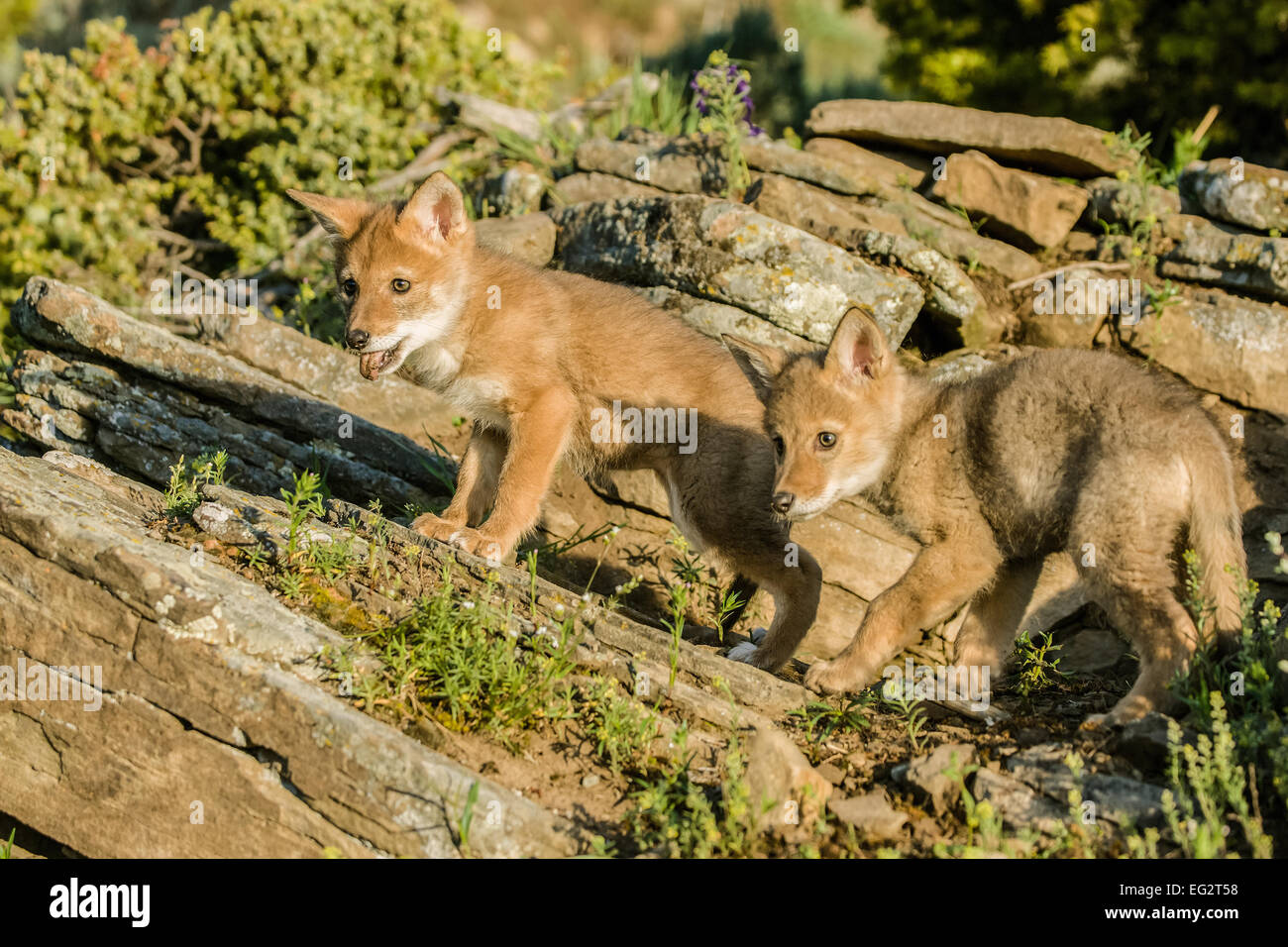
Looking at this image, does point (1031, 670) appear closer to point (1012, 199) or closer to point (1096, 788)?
point (1096, 788)

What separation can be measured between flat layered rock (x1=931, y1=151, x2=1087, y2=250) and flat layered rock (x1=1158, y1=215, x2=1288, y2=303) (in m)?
0.81

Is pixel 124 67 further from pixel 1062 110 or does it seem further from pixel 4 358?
pixel 1062 110

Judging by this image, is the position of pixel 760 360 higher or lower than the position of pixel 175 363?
lower

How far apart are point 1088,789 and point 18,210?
10.7 meters

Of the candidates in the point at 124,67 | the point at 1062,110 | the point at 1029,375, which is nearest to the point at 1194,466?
the point at 1029,375

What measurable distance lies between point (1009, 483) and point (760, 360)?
1.48m

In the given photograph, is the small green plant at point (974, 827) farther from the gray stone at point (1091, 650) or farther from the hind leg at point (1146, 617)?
the gray stone at point (1091, 650)

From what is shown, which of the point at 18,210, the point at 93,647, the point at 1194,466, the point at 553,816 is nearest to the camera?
the point at 553,816

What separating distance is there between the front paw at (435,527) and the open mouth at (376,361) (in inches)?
32.8

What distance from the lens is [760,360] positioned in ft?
19.4

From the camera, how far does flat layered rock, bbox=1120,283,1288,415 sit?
755cm

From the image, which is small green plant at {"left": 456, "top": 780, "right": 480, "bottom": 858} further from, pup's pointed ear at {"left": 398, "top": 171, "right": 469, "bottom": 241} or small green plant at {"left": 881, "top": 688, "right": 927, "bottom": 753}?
pup's pointed ear at {"left": 398, "top": 171, "right": 469, "bottom": 241}

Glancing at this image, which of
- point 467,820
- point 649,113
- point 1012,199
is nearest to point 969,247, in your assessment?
point 1012,199

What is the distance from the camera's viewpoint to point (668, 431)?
6207 millimetres
